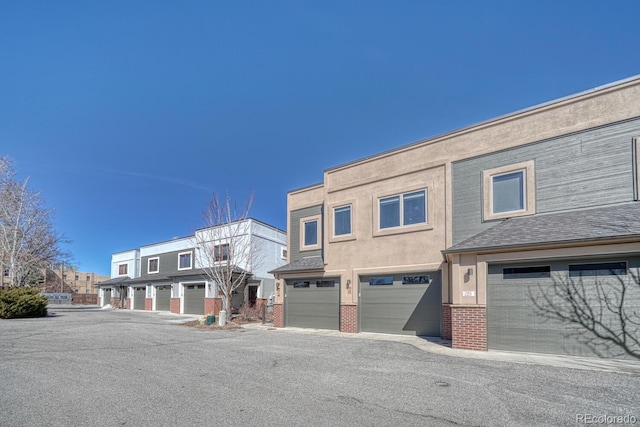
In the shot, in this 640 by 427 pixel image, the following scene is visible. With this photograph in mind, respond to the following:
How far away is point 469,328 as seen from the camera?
11.2 metres

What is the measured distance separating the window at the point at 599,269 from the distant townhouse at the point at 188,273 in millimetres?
17146

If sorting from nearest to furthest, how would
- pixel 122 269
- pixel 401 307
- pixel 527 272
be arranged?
pixel 527 272
pixel 401 307
pixel 122 269

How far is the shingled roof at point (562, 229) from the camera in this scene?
9.25 metres

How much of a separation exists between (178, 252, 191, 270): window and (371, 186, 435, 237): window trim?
2165 cm

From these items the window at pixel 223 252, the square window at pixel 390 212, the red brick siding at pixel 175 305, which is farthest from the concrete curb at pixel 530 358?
the red brick siding at pixel 175 305

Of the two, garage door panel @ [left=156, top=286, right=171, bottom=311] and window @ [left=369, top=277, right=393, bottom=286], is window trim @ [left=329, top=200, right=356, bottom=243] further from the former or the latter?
garage door panel @ [left=156, top=286, right=171, bottom=311]

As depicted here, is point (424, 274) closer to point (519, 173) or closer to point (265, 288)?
point (519, 173)

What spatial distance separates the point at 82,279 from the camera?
95688mm

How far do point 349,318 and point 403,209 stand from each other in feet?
16.7

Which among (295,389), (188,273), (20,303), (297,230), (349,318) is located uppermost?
(297,230)

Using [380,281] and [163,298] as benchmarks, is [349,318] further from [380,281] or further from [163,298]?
[163,298]

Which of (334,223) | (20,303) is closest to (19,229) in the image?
(20,303)

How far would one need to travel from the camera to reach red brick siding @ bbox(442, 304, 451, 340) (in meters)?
13.0

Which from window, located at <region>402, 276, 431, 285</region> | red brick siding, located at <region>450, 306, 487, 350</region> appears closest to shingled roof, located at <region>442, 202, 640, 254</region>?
red brick siding, located at <region>450, 306, 487, 350</region>
